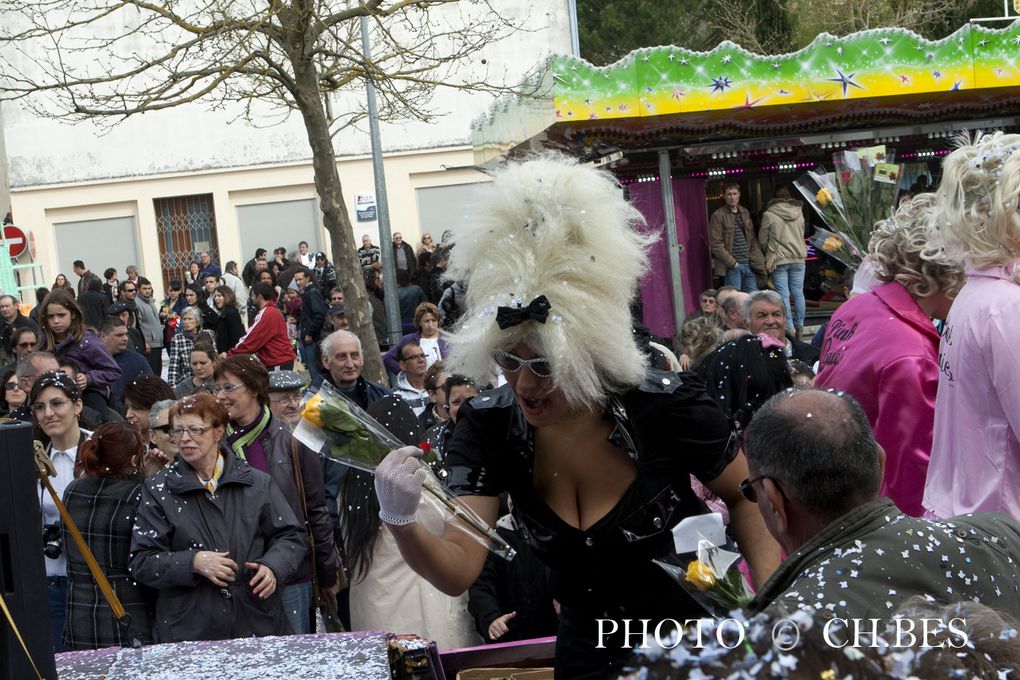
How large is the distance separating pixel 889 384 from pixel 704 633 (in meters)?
2.55

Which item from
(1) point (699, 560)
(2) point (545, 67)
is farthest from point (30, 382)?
(2) point (545, 67)

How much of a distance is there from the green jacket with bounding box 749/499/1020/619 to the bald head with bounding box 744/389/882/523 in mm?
44

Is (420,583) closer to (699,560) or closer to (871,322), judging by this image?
(871,322)

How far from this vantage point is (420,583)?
534 cm

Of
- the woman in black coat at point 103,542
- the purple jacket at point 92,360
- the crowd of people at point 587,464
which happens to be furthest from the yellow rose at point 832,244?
the purple jacket at point 92,360

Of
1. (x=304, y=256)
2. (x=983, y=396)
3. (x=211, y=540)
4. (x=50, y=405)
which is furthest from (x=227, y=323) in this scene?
(x=983, y=396)

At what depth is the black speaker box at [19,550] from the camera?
2.15 m

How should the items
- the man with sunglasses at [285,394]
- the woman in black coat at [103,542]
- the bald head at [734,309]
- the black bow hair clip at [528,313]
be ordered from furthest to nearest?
1. the bald head at [734,309]
2. the man with sunglasses at [285,394]
3. the woman in black coat at [103,542]
4. the black bow hair clip at [528,313]

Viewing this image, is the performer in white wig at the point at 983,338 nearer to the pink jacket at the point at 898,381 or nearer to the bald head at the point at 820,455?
the pink jacket at the point at 898,381

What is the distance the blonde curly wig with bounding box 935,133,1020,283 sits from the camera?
299 centimetres

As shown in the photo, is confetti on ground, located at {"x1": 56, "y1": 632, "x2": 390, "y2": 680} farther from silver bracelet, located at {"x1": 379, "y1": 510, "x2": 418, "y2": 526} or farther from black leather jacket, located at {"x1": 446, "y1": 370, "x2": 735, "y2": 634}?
black leather jacket, located at {"x1": 446, "y1": 370, "x2": 735, "y2": 634}

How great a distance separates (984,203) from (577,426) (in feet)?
3.98

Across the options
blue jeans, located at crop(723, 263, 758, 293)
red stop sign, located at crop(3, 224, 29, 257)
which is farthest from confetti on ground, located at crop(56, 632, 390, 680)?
red stop sign, located at crop(3, 224, 29, 257)

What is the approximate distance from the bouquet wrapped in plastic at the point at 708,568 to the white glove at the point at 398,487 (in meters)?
0.59
